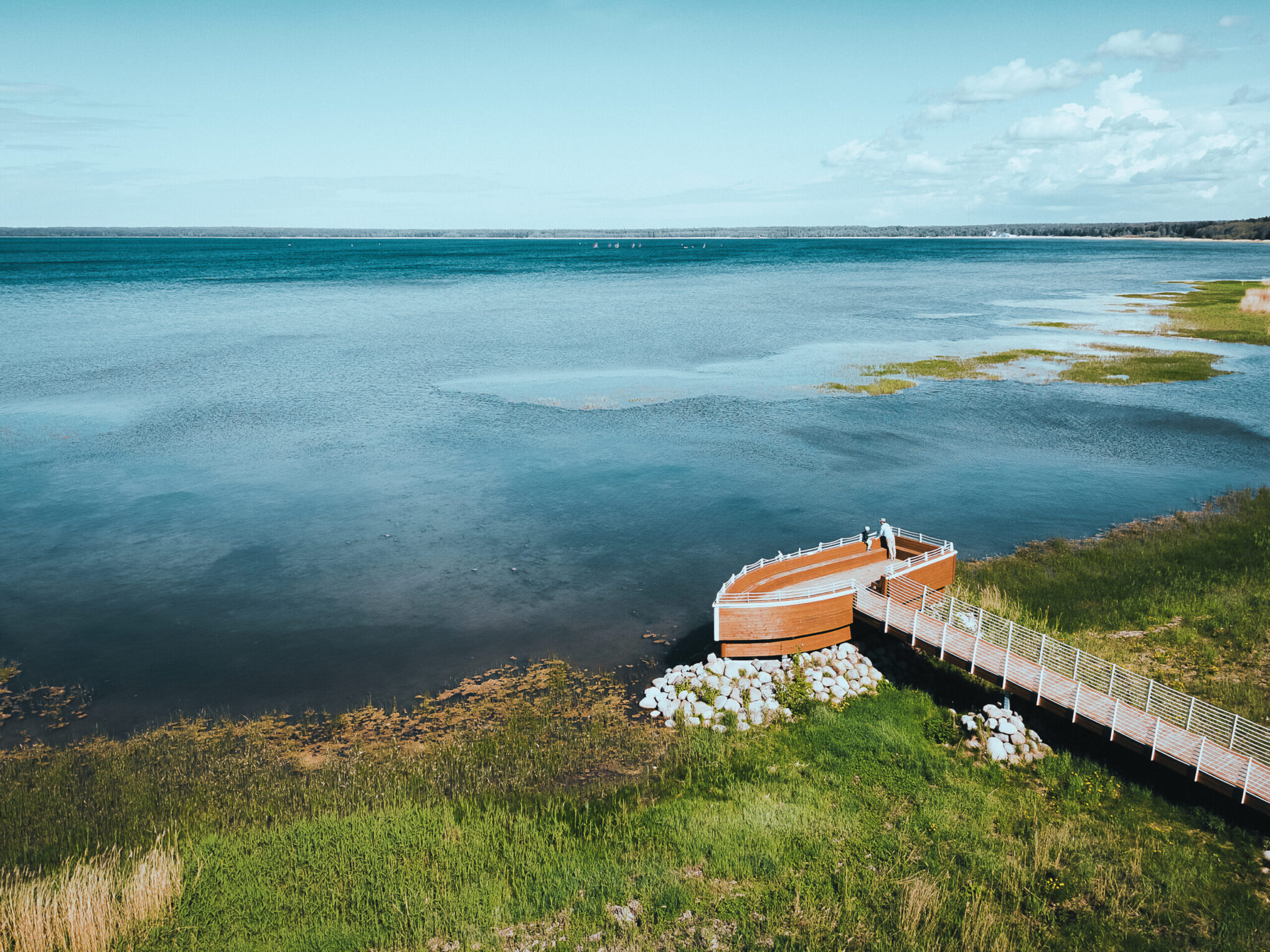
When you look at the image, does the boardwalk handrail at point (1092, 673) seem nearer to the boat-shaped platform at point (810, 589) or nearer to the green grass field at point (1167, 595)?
the boat-shaped platform at point (810, 589)

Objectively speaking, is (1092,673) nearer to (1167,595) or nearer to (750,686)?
(1167,595)

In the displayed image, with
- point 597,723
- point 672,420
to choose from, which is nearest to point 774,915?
point 597,723

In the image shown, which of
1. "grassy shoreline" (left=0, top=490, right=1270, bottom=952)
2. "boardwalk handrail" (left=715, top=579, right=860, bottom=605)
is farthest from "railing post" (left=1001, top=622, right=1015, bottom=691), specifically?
"boardwalk handrail" (left=715, top=579, right=860, bottom=605)

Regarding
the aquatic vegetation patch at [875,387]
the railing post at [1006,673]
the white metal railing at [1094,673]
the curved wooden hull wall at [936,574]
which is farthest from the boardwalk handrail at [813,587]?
the aquatic vegetation patch at [875,387]

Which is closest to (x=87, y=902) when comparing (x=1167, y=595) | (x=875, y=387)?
(x=1167, y=595)

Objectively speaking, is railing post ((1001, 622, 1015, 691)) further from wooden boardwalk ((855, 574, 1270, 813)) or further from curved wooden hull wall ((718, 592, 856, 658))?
curved wooden hull wall ((718, 592, 856, 658))
